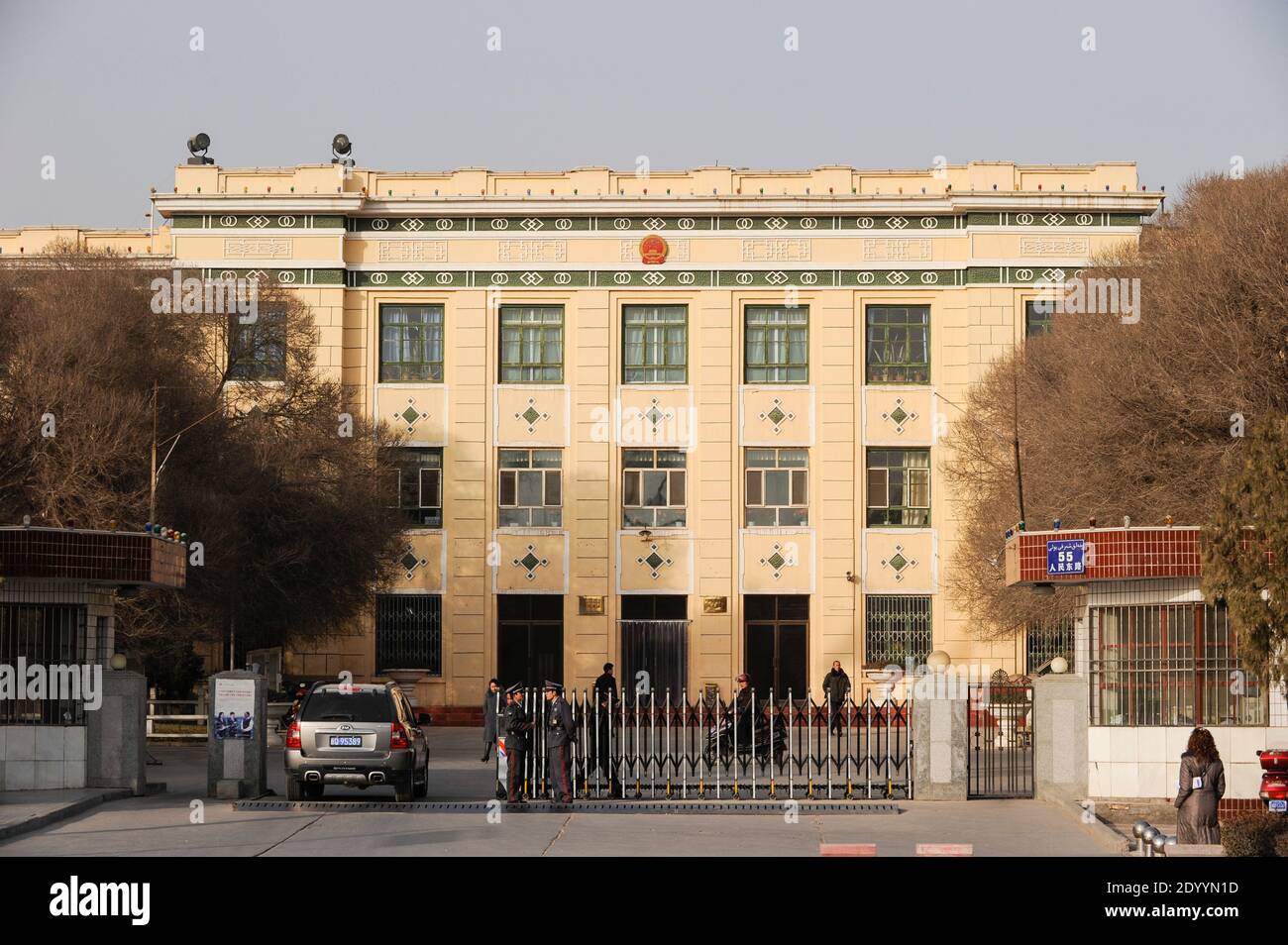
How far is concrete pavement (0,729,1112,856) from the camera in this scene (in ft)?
68.6

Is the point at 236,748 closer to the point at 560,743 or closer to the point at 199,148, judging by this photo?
the point at 560,743

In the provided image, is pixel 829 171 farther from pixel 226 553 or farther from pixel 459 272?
pixel 226 553

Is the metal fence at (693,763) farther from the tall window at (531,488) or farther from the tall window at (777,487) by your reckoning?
the tall window at (531,488)

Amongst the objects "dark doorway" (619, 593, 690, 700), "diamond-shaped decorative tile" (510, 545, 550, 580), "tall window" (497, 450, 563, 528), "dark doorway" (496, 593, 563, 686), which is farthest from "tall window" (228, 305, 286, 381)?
"dark doorway" (619, 593, 690, 700)

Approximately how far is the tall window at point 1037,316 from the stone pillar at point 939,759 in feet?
83.9

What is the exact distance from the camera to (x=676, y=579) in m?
52.3

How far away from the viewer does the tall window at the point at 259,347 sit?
4544 centimetres

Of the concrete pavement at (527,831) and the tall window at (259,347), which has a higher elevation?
the tall window at (259,347)

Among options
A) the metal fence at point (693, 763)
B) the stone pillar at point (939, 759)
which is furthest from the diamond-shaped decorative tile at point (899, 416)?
the stone pillar at point (939, 759)

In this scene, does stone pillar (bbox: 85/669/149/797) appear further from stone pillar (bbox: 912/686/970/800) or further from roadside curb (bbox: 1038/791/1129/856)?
roadside curb (bbox: 1038/791/1129/856)

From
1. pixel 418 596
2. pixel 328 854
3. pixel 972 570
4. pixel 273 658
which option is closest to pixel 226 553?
pixel 273 658

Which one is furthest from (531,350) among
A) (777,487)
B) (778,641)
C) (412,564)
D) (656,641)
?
(778,641)

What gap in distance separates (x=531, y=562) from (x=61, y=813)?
2910 centimetres

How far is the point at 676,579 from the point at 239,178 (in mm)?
14946
